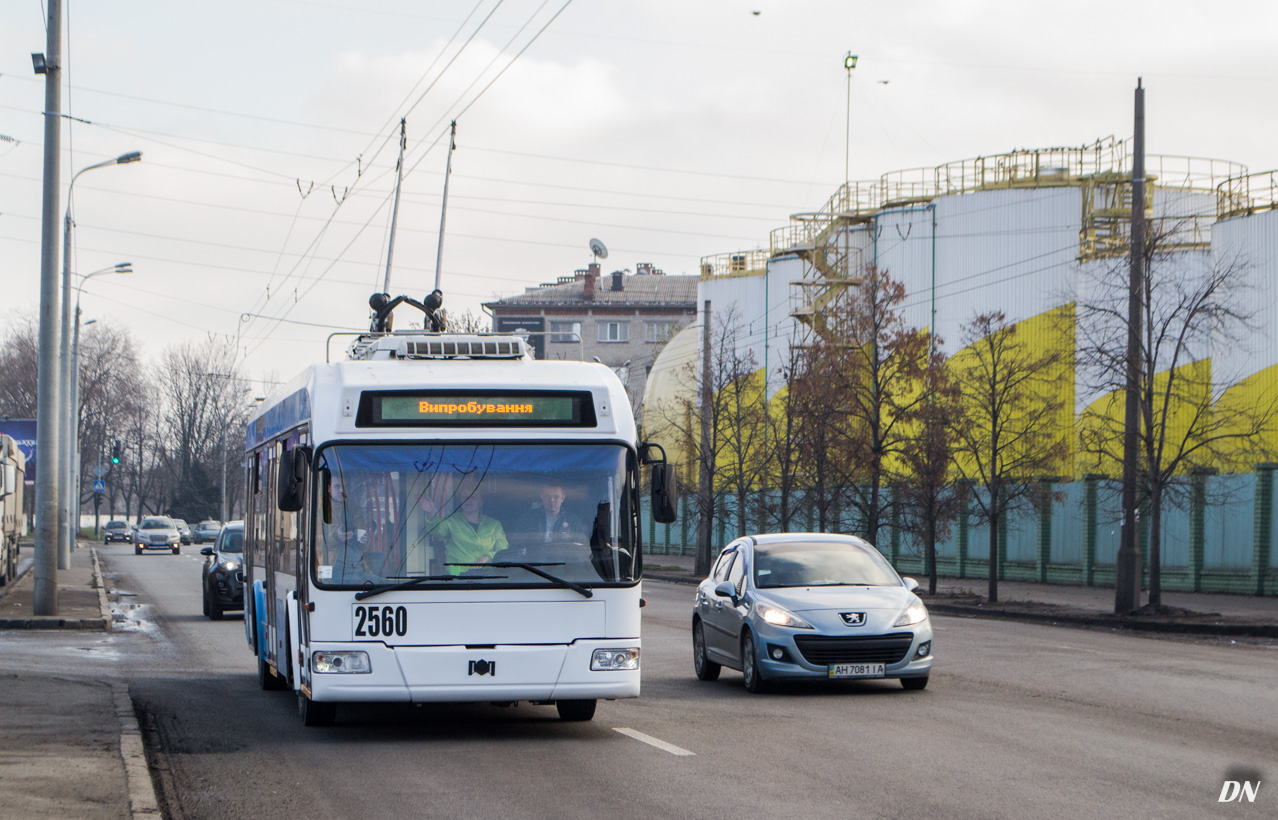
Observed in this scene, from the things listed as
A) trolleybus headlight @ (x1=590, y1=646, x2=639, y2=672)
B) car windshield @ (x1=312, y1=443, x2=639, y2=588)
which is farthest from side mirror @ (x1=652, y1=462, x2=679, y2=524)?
trolleybus headlight @ (x1=590, y1=646, x2=639, y2=672)

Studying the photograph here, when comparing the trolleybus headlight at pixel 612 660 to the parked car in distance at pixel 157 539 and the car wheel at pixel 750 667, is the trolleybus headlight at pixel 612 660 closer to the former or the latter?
the car wheel at pixel 750 667

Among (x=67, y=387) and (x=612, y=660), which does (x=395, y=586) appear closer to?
(x=612, y=660)

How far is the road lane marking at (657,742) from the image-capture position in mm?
10156

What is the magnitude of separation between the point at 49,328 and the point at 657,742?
1550 centimetres

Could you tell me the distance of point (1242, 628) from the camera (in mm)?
22344

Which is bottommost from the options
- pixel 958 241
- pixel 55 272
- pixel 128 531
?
pixel 128 531

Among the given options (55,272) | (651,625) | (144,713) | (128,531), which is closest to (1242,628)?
(651,625)

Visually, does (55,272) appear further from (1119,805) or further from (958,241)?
(958,241)

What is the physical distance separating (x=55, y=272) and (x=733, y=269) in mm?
41504

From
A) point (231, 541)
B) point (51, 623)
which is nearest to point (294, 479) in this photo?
point (51, 623)

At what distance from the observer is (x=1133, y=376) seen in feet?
82.7

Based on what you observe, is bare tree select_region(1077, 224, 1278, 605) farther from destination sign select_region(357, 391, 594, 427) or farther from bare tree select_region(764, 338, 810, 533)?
destination sign select_region(357, 391, 594, 427)

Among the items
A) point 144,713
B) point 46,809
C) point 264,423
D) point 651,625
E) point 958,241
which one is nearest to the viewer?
point 46,809

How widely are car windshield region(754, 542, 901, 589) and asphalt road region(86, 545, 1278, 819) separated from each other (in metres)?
1.06
